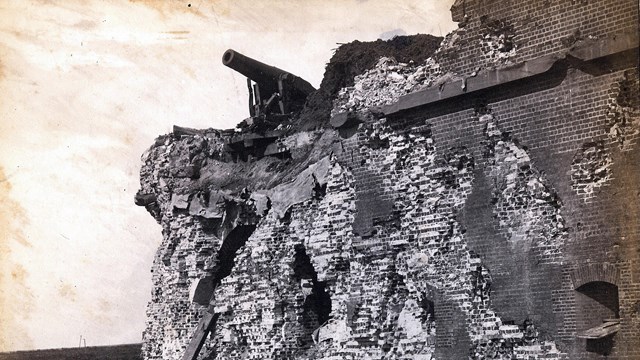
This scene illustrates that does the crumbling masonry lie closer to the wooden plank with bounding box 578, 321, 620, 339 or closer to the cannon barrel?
the wooden plank with bounding box 578, 321, 620, 339

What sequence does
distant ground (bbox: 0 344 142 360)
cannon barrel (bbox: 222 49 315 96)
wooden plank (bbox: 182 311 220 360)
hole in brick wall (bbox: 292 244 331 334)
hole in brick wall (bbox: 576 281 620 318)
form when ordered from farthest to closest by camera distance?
A: distant ground (bbox: 0 344 142 360) < cannon barrel (bbox: 222 49 315 96) < wooden plank (bbox: 182 311 220 360) < hole in brick wall (bbox: 292 244 331 334) < hole in brick wall (bbox: 576 281 620 318)

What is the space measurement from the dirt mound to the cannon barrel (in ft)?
6.92

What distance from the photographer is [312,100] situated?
16641 millimetres

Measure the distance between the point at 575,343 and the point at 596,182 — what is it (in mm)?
1689

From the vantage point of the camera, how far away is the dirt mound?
15.3m

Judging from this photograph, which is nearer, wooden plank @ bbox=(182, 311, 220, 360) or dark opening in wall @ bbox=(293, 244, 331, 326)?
dark opening in wall @ bbox=(293, 244, 331, 326)

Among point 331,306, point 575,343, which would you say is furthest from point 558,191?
point 331,306

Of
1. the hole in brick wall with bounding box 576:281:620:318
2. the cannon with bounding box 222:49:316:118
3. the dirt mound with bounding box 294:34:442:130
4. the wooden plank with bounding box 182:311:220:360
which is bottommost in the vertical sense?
the hole in brick wall with bounding box 576:281:620:318

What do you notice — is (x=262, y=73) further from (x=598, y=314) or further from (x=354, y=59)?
(x=598, y=314)

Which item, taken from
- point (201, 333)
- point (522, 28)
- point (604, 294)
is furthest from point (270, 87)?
point (604, 294)

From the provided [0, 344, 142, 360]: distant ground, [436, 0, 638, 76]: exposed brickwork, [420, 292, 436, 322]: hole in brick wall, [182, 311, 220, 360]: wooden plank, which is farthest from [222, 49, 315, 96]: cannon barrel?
[0, 344, 142, 360]: distant ground

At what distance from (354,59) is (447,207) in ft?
10.6

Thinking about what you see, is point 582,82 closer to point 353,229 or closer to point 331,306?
point 353,229

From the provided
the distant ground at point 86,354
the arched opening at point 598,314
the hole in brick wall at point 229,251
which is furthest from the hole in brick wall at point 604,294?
the distant ground at point 86,354
